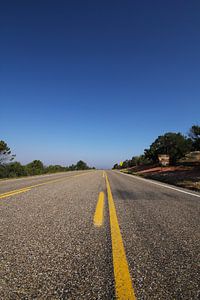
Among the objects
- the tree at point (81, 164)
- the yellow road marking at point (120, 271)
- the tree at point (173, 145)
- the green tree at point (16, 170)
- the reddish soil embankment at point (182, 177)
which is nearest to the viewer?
the yellow road marking at point (120, 271)

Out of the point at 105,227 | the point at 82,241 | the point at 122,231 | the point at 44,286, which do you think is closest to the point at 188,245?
the point at 122,231

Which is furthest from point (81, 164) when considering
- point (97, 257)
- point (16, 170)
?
point (97, 257)

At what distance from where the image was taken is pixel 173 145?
34.8 meters

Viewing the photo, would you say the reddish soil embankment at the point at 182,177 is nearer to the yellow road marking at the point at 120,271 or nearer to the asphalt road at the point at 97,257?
the asphalt road at the point at 97,257

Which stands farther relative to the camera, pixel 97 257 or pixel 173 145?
pixel 173 145

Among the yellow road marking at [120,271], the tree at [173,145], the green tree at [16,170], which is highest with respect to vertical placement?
the tree at [173,145]

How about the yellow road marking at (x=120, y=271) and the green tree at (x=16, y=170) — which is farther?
the green tree at (x=16, y=170)

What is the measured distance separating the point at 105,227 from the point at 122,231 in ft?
0.93

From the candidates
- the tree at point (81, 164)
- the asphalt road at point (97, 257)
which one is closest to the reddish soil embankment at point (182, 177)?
the asphalt road at point (97, 257)

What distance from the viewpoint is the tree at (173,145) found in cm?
3372

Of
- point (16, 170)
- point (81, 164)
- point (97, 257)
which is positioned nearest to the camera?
point (97, 257)

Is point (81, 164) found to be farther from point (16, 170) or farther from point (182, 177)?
point (182, 177)

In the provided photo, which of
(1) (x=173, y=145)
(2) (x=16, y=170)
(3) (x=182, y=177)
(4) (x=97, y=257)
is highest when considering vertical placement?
(1) (x=173, y=145)

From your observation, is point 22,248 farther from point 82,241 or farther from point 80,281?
point 80,281
